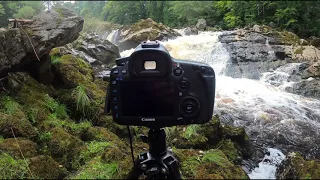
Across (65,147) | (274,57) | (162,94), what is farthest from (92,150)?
Result: (274,57)

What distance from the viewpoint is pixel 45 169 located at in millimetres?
2271

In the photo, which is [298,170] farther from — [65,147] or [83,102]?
[83,102]

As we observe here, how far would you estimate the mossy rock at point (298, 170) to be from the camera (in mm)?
2086

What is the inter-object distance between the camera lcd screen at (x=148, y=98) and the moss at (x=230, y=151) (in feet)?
5.35

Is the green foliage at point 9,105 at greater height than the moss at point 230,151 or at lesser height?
greater

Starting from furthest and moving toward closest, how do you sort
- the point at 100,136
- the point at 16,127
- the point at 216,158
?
1. the point at 100,136
2. the point at 16,127
3. the point at 216,158

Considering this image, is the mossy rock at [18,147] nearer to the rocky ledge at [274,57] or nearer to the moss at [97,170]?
the moss at [97,170]

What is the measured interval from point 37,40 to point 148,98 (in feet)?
9.45

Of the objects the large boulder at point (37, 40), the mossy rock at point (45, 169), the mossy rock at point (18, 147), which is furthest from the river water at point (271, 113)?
the large boulder at point (37, 40)

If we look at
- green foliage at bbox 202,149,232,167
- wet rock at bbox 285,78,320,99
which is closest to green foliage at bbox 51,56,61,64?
green foliage at bbox 202,149,232,167

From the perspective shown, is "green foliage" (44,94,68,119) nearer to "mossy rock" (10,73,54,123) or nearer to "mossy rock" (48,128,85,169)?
"mossy rock" (10,73,54,123)

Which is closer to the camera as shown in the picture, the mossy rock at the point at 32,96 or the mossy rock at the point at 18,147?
the mossy rock at the point at 18,147

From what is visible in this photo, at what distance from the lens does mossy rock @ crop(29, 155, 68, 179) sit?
221 cm

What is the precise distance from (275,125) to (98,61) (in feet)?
20.9
